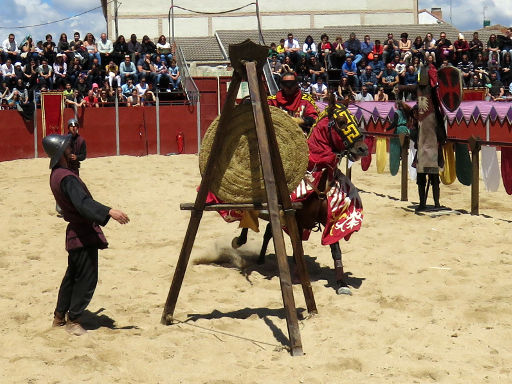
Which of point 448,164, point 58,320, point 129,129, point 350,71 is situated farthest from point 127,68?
point 58,320

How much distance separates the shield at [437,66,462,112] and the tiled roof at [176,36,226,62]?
57.4 ft

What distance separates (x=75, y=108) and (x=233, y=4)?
Answer: 638 inches

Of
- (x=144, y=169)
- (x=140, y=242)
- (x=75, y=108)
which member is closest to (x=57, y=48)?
(x=75, y=108)

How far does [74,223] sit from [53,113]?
13.9 m

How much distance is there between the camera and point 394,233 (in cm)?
969

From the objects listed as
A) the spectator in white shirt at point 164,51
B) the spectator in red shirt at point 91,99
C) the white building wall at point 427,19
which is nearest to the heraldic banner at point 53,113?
the spectator in red shirt at point 91,99

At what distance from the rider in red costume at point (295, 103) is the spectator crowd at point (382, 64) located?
13500 millimetres

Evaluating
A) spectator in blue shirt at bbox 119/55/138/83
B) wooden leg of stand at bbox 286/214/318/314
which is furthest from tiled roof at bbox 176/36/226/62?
wooden leg of stand at bbox 286/214/318/314

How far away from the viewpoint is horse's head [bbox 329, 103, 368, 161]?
7.12 meters

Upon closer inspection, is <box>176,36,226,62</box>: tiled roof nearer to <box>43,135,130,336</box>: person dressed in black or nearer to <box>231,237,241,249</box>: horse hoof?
<box>231,237,241,249</box>: horse hoof

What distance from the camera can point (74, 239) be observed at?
595cm

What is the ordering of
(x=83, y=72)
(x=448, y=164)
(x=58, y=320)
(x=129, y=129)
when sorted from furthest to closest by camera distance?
(x=83, y=72) < (x=129, y=129) < (x=448, y=164) < (x=58, y=320)

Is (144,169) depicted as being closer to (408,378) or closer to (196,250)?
(196,250)

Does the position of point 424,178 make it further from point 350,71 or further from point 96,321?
point 350,71
